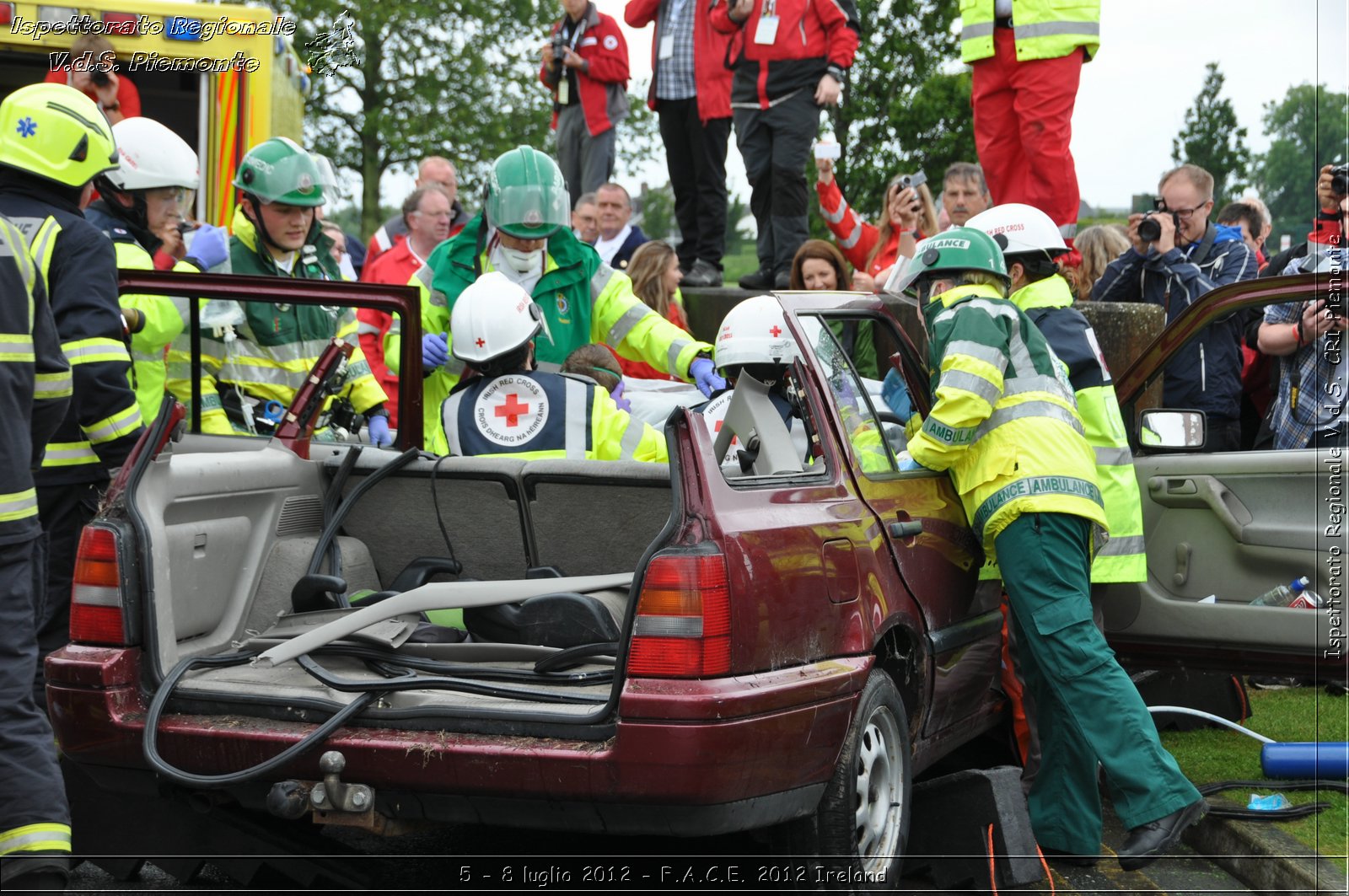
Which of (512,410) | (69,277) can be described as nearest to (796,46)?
(512,410)

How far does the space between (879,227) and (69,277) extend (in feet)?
17.7

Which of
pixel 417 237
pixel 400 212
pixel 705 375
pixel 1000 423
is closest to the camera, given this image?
pixel 1000 423

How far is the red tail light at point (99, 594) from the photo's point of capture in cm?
385

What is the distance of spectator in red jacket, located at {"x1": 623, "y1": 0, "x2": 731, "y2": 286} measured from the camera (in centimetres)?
988

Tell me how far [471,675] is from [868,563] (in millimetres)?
1136

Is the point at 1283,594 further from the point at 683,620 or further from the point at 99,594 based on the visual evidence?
the point at 99,594

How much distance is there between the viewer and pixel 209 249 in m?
7.12

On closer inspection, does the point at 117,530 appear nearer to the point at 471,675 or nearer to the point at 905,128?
the point at 471,675

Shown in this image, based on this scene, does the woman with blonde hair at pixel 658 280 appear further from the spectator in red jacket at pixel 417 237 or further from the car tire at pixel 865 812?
the car tire at pixel 865 812

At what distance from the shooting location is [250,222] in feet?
21.5

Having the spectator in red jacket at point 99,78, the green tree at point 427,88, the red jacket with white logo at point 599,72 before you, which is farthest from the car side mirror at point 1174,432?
the green tree at point 427,88

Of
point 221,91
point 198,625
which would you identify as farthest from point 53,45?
point 198,625

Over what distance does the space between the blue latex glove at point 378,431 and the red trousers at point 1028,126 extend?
142 inches

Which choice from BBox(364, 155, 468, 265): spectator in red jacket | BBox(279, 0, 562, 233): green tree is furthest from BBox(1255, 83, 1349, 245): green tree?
BBox(279, 0, 562, 233): green tree
